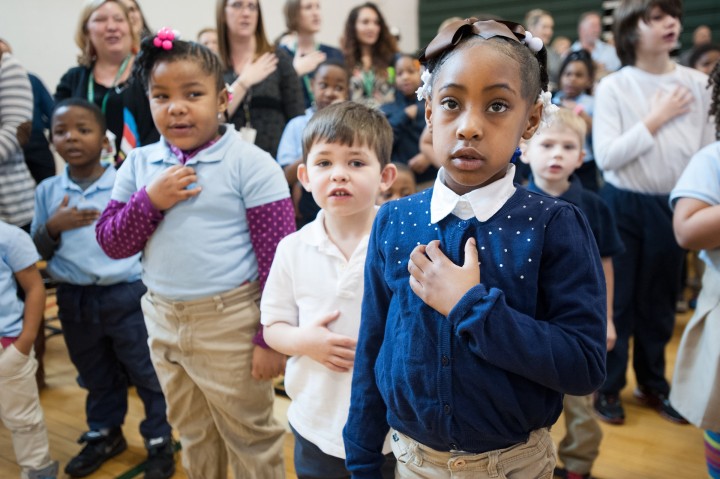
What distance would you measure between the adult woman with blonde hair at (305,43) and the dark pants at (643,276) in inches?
70.2

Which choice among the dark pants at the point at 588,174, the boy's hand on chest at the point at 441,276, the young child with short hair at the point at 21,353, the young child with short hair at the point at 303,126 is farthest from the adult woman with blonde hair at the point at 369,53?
the boy's hand on chest at the point at 441,276

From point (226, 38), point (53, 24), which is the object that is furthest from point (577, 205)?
point (53, 24)

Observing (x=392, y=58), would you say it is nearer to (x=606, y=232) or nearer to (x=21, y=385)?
(x=606, y=232)

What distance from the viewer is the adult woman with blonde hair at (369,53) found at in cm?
363

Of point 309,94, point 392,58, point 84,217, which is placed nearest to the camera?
point 84,217

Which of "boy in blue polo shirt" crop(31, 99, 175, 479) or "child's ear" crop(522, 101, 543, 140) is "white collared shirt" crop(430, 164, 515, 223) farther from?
"boy in blue polo shirt" crop(31, 99, 175, 479)

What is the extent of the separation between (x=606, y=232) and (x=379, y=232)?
3.69ft

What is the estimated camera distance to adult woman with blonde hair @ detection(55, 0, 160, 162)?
2.30 metres

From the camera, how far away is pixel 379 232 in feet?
3.46

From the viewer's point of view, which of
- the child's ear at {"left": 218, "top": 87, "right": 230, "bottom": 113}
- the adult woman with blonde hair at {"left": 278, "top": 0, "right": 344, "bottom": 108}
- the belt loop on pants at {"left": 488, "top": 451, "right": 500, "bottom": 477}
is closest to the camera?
the belt loop on pants at {"left": 488, "top": 451, "right": 500, "bottom": 477}

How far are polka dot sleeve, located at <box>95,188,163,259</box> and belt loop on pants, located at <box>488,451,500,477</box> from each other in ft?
3.47

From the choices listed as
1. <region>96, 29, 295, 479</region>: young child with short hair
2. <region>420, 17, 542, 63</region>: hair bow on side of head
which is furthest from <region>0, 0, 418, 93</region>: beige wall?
<region>420, 17, 542, 63</region>: hair bow on side of head

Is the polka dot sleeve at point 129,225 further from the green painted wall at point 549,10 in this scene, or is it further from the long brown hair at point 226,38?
the green painted wall at point 549,10

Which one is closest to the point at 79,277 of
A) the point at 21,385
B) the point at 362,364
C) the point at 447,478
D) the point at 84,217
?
the point at 84,217
